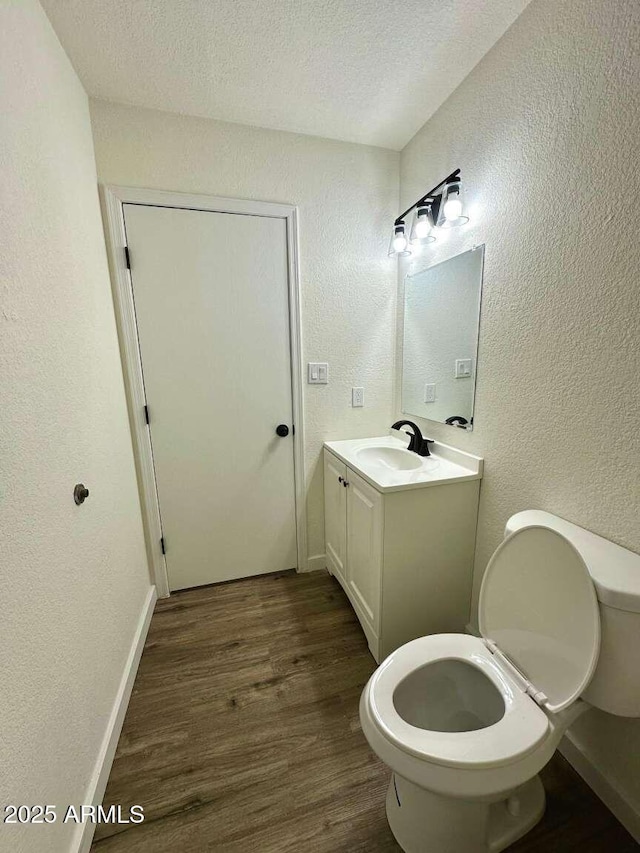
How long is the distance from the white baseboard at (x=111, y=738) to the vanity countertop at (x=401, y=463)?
1.24 meters

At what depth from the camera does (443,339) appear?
5.50ft

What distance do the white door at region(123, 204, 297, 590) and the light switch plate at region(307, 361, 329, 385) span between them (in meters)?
0.12

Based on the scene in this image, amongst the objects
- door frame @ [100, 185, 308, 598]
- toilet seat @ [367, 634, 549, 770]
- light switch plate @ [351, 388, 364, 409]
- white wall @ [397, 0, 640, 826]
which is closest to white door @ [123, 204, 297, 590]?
door frame @ [100, 185, 308, 598]

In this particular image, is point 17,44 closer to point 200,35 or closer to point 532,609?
point 200,35

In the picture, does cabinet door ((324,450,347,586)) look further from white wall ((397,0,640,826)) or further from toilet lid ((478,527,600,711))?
toilet lid ((478,527,600,711))

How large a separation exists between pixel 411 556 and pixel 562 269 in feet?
3.79

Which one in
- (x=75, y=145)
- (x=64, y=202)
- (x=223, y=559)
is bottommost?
(x=223, y=559)

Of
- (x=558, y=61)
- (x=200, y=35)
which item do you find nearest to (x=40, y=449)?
(x=200, y=35)

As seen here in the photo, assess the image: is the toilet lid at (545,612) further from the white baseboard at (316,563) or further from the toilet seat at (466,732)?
the white baseboard at (316,563)

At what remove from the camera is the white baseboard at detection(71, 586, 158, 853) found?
0.95 metres

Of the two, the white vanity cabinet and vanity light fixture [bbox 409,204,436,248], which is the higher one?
vanity light fixture [bbox 409,204,436,248]

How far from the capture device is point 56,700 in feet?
2.89

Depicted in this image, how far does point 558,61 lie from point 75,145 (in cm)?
166

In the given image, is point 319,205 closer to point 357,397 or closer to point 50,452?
point 357,397
